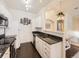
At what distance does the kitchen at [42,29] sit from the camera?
6.37 feet

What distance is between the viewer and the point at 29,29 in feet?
15.4

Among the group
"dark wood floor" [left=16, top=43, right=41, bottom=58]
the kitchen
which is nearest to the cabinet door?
the kitchen

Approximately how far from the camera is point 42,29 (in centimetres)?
367

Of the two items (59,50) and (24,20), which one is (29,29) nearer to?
(24,20)

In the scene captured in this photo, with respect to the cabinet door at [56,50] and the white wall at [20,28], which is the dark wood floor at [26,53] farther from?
the cabinet door at [56,50]

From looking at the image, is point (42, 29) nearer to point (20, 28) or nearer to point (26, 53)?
point (20, 28)

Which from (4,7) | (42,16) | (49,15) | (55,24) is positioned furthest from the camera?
(55,24)

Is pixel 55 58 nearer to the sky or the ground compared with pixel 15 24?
nearer to the ground

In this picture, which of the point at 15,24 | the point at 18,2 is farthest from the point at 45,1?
the point at 15,24

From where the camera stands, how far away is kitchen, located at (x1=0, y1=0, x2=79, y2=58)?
6.37 feet

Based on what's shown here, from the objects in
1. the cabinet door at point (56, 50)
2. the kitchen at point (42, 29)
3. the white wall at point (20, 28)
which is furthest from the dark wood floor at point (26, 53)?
the cabinet door at point (56, 50)

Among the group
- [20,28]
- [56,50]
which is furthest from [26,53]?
[20,28]

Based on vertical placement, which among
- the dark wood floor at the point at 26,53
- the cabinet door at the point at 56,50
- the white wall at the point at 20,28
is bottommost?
the dark wood floor at the point at 26,53

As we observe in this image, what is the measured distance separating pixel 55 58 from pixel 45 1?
166 centimetres
